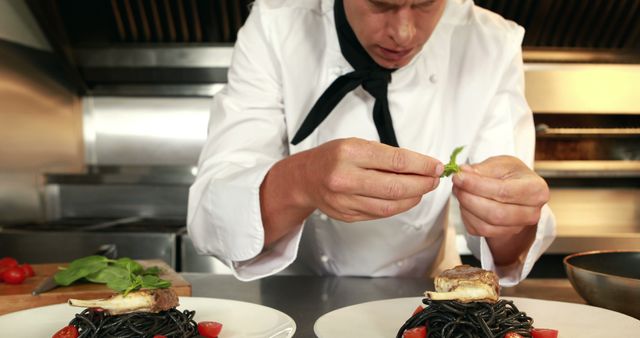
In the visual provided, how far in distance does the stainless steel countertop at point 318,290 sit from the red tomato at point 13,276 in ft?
1.41

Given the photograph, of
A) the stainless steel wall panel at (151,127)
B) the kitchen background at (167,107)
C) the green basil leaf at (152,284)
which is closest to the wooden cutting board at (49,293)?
the green basil leaf at (152,284)

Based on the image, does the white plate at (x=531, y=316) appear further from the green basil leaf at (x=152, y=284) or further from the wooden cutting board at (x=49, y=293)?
the wooden cutting board at (x=49, y=293)

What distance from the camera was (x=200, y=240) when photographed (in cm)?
178

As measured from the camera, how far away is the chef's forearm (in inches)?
59.3

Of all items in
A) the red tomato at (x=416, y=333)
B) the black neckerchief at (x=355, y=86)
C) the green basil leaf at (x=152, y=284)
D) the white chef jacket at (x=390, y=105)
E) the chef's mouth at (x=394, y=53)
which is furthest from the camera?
the white chef jacket at (x=390, y=105)

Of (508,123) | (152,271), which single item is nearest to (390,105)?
(508,123)

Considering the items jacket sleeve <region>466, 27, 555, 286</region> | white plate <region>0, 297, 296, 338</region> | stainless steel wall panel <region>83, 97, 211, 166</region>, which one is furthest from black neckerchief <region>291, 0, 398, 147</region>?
stainless steel wall panel <region>83, 97, 211, 166</region>

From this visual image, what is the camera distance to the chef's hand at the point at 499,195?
1379 millimetres

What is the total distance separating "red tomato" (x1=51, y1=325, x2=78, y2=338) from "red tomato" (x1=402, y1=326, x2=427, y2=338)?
57 centimetres

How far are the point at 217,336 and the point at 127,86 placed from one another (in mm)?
2999

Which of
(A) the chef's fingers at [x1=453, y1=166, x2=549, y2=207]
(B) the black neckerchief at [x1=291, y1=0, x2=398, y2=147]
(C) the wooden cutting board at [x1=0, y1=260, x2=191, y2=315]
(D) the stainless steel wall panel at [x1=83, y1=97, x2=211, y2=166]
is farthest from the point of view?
(D) the stainless steel wall panel at [x1=83, y1=97, x2=211, y2=166]

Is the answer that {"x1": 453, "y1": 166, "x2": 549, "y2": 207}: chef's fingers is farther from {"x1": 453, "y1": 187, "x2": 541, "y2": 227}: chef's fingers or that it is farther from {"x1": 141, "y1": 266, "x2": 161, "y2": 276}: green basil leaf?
{"x1": 141, "y1": 266, "x2": 161, "y2": 276}: green basil leaf

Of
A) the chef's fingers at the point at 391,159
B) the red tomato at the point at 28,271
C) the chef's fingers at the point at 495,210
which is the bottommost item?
the red tomato at the point at 28,271

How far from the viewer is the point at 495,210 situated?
1408mm
